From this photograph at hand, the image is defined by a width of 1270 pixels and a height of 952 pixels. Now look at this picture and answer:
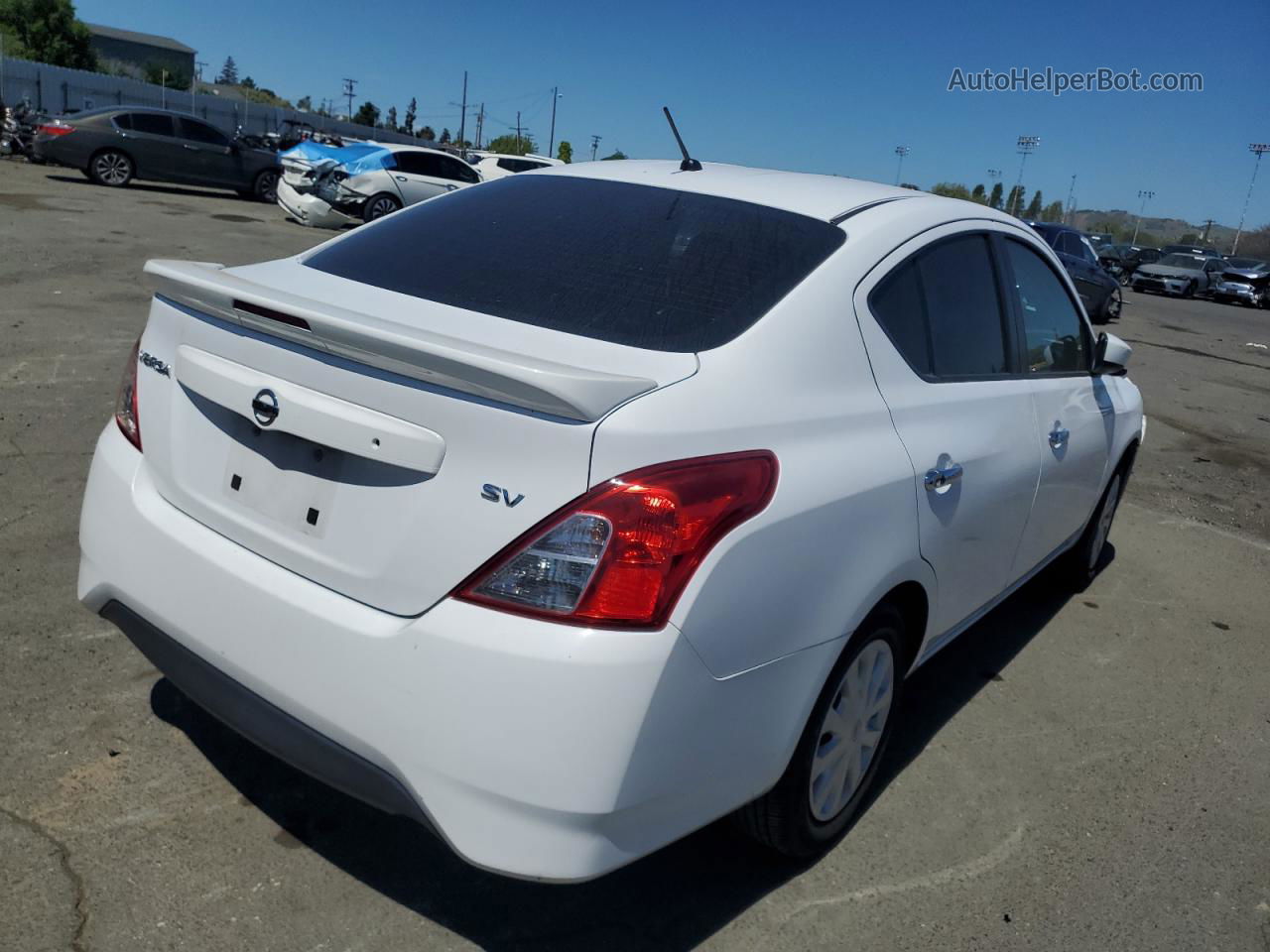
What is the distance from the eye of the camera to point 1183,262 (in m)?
35.1

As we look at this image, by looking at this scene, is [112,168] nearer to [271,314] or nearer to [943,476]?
[271,314]

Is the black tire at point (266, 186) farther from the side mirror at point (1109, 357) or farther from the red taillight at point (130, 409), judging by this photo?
the red taillight at point (130, 409)

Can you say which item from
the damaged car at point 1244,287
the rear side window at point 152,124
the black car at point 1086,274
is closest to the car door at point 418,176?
the rear side window at point 152,124

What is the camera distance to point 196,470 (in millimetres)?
2451

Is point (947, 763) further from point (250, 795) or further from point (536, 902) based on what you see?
point (250, 795)

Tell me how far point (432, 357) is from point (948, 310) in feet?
5.72

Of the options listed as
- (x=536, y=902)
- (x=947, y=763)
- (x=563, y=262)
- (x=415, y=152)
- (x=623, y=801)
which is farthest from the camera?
(x=415, y=152)

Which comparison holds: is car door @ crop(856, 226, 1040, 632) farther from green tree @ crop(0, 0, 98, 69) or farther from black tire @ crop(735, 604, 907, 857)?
green tree @ crop(0, 0, 98, 69)

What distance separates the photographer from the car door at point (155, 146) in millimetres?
20844

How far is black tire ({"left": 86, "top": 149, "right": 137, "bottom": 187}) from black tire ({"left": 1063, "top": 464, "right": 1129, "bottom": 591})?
2078 centimetres

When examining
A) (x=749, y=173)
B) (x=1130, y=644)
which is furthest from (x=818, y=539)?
(x=1130, y=644)

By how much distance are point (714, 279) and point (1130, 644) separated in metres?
3.00

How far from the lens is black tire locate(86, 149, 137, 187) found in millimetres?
20562

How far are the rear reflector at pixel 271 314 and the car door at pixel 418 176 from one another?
1733 centimetres
